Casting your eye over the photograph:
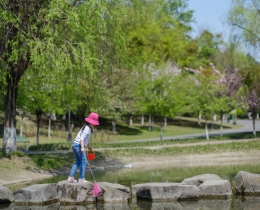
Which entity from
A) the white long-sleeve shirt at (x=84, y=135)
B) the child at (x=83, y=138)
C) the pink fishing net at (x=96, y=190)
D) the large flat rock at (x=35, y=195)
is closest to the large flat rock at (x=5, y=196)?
the large flat rock at (x=35, y=195)

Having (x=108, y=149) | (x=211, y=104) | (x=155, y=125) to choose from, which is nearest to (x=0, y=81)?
(x=108, y=149)

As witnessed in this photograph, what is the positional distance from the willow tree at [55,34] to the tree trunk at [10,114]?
99 cm

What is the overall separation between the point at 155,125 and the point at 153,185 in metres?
45.9

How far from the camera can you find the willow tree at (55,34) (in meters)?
21.0

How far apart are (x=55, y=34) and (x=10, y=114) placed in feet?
16.0

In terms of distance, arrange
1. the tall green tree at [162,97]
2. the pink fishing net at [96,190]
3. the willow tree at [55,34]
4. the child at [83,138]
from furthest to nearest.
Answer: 1. the tall green tree at [162,97]
2. the willow tree at [55,34]
3. the child at [83,138]
4. the pink fishing net at [96,190]

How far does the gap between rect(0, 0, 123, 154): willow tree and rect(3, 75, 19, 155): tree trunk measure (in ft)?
3.26

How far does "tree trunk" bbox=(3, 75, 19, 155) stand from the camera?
24.0 metres

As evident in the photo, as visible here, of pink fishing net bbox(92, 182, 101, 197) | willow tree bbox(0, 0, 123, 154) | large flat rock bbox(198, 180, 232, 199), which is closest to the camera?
pink fishing net bbox(92, 182, 101, 197)

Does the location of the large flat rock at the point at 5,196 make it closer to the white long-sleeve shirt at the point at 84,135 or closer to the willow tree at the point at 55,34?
the white long-sleeve shirt at the point at 84,135

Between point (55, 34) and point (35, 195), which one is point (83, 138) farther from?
point (55, 34)

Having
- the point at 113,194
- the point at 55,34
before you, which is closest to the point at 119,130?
the point at 55,34

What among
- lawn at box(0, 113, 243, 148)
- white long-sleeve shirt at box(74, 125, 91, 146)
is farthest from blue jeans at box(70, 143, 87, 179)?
lawn at box(0, 113, 243, 148)

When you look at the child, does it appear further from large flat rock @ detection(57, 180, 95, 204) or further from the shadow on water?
the shadow on water
